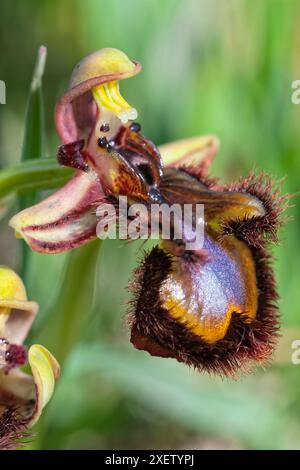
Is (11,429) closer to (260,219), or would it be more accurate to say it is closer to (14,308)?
(14,308)

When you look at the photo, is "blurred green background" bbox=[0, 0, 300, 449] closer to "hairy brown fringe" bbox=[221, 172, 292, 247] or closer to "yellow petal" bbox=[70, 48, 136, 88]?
"hairy brown fringe" bbox=[221, 172, 292, 247]

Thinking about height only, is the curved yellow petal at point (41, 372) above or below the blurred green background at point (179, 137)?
below

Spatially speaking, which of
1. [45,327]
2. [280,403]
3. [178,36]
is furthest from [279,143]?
[45,327]

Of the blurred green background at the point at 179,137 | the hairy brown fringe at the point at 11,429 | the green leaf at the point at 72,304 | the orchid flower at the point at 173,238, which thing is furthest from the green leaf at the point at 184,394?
the orchid flower at the point at 173,238

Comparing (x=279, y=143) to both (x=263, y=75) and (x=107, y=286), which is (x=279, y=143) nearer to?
(x=263, y=75)

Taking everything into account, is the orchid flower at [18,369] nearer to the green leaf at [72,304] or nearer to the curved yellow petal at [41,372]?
the curved yellow petal at [41,372]

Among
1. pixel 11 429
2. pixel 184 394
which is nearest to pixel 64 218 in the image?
pixel 11 429

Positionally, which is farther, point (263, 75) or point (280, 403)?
point (263, 75)
